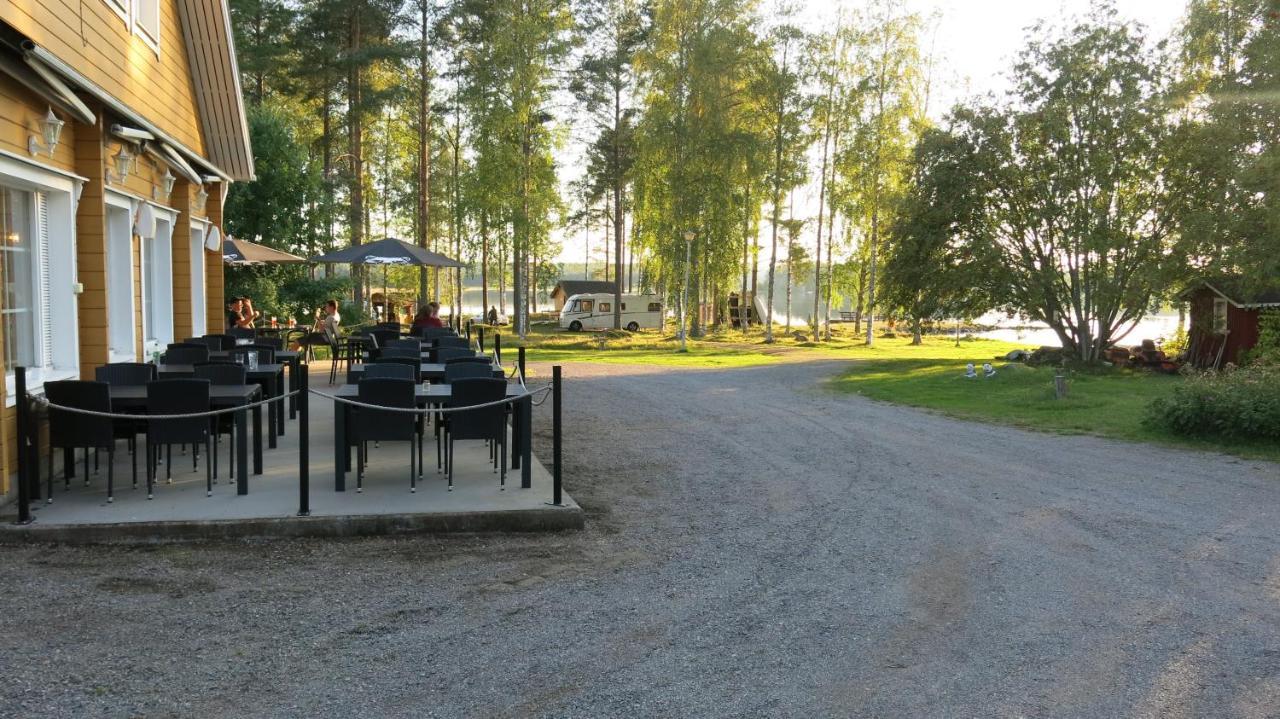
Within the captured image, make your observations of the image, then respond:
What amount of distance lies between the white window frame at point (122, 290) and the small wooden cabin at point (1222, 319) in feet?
67.9

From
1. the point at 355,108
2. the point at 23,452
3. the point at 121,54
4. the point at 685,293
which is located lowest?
the point at 23,452

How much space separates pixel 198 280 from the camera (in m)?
12.9

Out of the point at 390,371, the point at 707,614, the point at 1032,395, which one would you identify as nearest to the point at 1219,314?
the point at 1032,395

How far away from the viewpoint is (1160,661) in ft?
13.6

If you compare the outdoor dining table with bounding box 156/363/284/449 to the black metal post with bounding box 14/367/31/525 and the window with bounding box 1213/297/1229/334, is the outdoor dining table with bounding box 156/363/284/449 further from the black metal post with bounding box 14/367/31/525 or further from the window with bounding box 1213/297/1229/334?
the window with bounding box 1213/297/1229/334

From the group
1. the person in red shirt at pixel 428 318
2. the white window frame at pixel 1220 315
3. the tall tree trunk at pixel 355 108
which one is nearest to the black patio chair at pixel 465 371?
the person in red shirt at pixel 428 318

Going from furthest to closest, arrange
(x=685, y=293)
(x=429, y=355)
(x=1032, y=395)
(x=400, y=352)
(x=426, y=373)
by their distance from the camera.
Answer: (x=685, y=293)
(x=1032, y=395)
(x=429, y=355)
(x=400, y=352)
(x=426, y=373)

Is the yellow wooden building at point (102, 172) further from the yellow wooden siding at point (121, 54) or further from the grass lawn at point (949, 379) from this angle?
the grass lawn at point (949, 379)

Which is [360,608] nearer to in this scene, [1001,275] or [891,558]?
[891,558]

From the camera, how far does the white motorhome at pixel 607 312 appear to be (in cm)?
4241

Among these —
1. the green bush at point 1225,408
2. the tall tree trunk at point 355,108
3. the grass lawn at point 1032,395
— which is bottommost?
the grass lawn at point 1032,395

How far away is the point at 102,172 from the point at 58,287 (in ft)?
3.58

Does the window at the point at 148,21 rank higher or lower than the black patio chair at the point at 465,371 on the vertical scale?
higher

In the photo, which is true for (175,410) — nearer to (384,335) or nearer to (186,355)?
(186,355)
